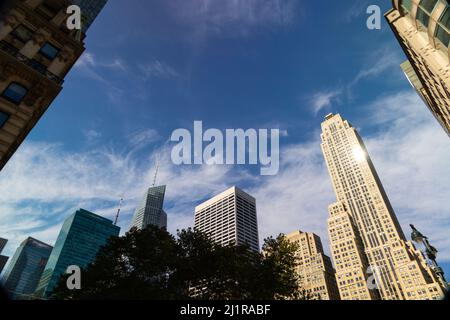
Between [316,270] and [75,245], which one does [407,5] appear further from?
[75,245]

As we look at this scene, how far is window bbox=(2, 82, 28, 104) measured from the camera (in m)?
20.5

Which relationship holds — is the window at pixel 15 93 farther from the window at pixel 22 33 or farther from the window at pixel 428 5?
the window at pixel 428 5

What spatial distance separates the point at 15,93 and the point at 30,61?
3.16 metres

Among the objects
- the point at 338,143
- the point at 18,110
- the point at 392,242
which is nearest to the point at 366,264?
the point at 392,242

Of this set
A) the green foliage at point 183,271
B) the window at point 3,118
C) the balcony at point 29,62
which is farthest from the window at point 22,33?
the green foliage at point 183,271

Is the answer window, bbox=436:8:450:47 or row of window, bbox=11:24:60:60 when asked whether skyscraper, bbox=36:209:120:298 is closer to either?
row of window, bbox=11:24:60:60

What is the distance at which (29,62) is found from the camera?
21.8 m

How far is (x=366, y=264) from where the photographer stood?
454 feet

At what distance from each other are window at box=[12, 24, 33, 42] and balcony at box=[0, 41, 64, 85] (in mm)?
1438

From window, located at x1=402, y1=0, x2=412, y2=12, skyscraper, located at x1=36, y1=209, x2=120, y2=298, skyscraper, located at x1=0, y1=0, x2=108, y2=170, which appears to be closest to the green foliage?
skyscraper, located at x1=0, y1=0, x2=108, y2=170

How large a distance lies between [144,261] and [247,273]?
31.6 ft

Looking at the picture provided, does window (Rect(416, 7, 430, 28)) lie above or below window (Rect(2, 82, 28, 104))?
above
